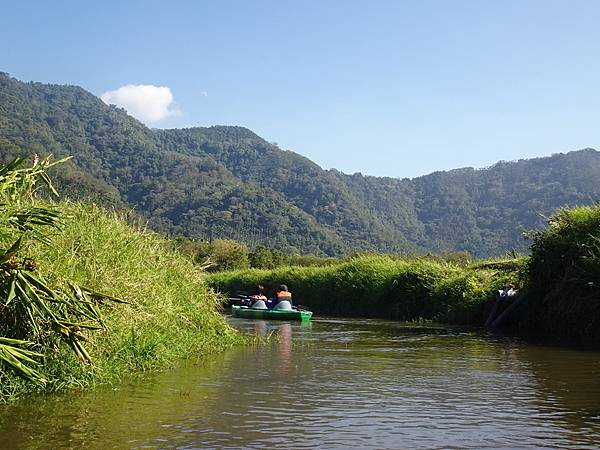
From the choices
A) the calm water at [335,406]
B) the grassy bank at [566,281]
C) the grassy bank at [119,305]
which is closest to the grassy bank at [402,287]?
the grassy bank at [566,281]

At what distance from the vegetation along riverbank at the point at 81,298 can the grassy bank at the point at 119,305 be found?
0.02m

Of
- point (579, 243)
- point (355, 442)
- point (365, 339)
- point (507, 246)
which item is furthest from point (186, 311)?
point (507, 246)

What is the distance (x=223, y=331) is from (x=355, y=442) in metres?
8.52

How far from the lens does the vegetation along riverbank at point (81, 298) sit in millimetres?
8414

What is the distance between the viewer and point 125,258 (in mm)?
12180

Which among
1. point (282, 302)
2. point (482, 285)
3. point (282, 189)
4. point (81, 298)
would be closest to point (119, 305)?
point (81, 298)

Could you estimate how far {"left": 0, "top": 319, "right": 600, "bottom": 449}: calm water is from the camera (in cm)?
749

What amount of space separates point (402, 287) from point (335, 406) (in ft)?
66.0

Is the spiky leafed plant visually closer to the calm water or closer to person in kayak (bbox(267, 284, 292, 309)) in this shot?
the calm water

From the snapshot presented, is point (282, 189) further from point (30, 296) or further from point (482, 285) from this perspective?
point (30, 296)

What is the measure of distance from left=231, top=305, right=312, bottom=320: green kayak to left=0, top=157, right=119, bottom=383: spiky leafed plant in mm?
15318

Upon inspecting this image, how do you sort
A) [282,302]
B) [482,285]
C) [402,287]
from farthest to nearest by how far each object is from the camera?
[402,287] → [282,302] → [482,285]

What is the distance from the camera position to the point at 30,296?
26.6ft

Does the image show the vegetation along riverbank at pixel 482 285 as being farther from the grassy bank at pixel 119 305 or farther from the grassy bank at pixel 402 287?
the grassy bank at pixel 119 305
